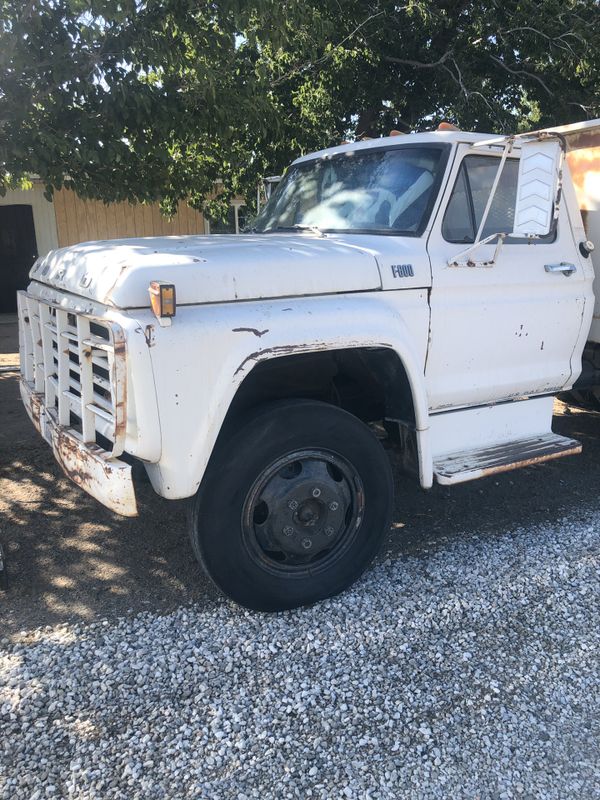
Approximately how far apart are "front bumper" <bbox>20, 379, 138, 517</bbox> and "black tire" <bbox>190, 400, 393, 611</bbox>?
0.35 m

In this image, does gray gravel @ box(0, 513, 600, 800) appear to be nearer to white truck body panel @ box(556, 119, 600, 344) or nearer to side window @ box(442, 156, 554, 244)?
side window @ box(442, 156, 554, 244)

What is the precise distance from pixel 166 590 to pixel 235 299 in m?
1.62

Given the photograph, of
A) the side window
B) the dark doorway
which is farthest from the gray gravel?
the dark doorway

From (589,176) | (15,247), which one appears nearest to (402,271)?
(589,176)

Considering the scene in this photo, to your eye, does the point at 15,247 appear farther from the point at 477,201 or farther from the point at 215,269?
the point at 215,269

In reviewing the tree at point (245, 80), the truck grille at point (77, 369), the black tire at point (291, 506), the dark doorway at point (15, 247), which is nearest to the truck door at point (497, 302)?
the black tire at point (291, 506)

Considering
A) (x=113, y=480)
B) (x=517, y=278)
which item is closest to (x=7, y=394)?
(x=113, y=480)

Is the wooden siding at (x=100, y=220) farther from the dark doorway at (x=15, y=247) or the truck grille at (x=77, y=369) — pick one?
the truck grille at (x=77, y=369)

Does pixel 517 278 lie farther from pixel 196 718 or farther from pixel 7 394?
pixel 7 394

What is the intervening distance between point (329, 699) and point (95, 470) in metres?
1.38

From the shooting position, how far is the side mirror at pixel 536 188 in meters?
3.28

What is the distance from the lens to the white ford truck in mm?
2896

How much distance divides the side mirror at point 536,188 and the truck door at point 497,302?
499mm

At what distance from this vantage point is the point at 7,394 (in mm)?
7594
